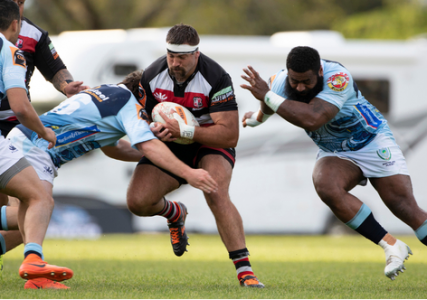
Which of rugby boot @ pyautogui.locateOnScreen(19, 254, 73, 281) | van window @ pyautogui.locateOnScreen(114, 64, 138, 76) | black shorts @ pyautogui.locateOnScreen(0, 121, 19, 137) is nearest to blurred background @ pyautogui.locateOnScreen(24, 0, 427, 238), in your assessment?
van window @ pyautogui.locateOnScreen(114, 64, 138, 76)

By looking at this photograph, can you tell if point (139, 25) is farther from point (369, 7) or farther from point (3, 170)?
point (3, 170)

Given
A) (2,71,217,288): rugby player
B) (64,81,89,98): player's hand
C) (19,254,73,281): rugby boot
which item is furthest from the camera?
(64,81,89,98): player's hand

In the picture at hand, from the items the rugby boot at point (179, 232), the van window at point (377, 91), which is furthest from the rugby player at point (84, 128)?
the van window at point (377, 91)

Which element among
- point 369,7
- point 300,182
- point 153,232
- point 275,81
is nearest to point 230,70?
point 300,182

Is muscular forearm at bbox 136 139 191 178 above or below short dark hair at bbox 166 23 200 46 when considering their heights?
below

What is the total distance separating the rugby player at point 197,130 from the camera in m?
5.77

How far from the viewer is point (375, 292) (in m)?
5.38

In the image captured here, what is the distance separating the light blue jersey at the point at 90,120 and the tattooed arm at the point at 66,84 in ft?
2.35

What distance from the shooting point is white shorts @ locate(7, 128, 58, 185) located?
224 inches

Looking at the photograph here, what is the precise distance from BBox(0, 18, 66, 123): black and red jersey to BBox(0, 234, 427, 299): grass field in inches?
68.8

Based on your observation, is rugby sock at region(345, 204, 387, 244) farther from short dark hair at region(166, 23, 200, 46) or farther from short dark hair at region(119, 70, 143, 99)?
short dark hair at region(119, 70, 143, 99)

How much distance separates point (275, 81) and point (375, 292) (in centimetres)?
239

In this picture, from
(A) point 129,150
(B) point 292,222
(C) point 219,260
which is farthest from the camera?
(B) point 292,222

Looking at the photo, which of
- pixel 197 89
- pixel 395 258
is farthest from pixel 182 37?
pixel 395 258
